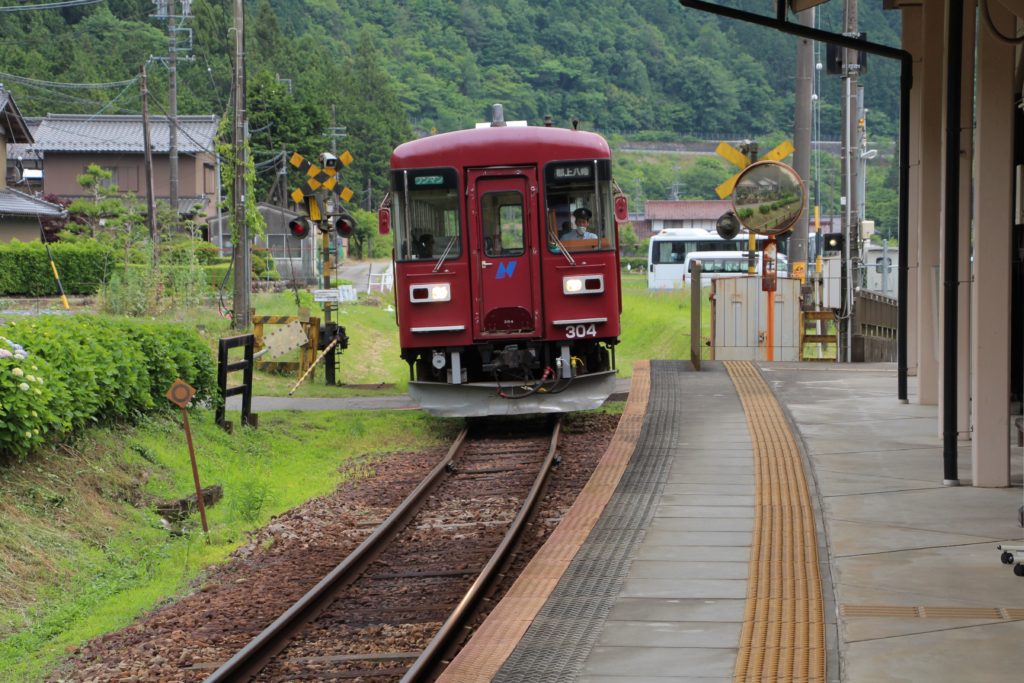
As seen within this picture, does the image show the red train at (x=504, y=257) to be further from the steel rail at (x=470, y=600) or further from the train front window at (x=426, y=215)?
the steel rail at (x=470, y=600)

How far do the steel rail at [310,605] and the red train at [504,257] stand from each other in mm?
3081

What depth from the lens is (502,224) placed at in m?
14.2

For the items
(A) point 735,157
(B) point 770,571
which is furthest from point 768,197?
(B) point 770,571

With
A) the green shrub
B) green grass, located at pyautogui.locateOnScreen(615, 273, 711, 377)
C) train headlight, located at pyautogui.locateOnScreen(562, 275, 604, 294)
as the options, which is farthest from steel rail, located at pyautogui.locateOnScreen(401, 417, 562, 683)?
the green shrub

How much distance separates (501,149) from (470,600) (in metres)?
7.50

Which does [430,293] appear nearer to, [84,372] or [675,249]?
[84,372]

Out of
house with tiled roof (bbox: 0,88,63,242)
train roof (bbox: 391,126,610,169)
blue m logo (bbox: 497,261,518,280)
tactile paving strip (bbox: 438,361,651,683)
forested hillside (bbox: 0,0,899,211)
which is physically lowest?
tactile paving strip (bbox: 438,361,651,683)

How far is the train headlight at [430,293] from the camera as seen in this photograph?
14109mm

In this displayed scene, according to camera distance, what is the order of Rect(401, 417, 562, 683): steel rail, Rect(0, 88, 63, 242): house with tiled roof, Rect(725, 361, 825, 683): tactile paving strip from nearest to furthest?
Rect(725, 361, 825, 683): tactile paving strip, Rect(401, 417, 562, 683): steel rail, Rect(0, 88, 63, 242): house with tiled roof

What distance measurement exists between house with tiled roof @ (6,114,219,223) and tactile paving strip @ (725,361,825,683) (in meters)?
50.6

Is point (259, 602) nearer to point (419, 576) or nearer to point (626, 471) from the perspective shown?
point (419, 576)

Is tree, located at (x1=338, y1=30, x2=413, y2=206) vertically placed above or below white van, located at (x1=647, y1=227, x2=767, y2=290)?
above

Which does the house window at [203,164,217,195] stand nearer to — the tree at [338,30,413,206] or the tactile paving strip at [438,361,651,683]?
the tree at [338,30,413,206]

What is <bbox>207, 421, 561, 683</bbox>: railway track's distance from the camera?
676cm
